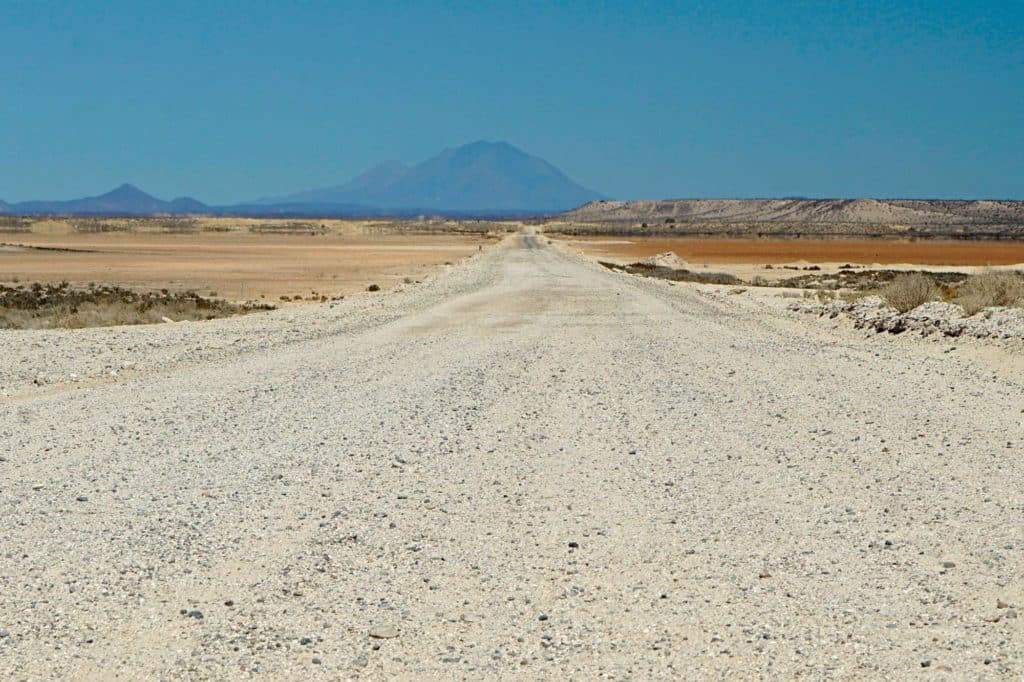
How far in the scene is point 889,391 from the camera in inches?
518

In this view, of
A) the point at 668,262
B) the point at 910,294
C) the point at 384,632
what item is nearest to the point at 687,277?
the point at 668,262

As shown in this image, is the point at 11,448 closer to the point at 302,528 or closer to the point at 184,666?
the point at 302,528

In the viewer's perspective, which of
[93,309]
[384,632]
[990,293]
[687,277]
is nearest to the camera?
[384,632]

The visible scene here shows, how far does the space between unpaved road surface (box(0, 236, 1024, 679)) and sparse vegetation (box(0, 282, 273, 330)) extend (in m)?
12.0

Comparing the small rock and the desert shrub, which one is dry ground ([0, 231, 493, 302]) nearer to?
the desert shrub

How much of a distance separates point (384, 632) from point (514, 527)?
193 centimetres

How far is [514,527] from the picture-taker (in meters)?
7.22

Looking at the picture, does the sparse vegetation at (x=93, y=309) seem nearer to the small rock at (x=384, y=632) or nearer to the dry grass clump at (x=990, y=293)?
the dry grass clump at (x=990, y=293)

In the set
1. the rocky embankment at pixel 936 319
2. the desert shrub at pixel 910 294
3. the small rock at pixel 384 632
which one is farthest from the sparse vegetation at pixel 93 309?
the small rock at pixel 384 632

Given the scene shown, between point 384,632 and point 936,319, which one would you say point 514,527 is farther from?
point 936,319

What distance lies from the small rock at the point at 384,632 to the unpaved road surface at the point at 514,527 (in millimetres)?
12

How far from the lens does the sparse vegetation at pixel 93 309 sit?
83.3 ft

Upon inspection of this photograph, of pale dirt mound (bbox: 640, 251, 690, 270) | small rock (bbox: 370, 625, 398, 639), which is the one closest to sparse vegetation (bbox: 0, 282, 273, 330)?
small rock (bbox: 370, 625, 398, 639)

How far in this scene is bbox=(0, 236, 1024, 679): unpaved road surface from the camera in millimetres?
5215
